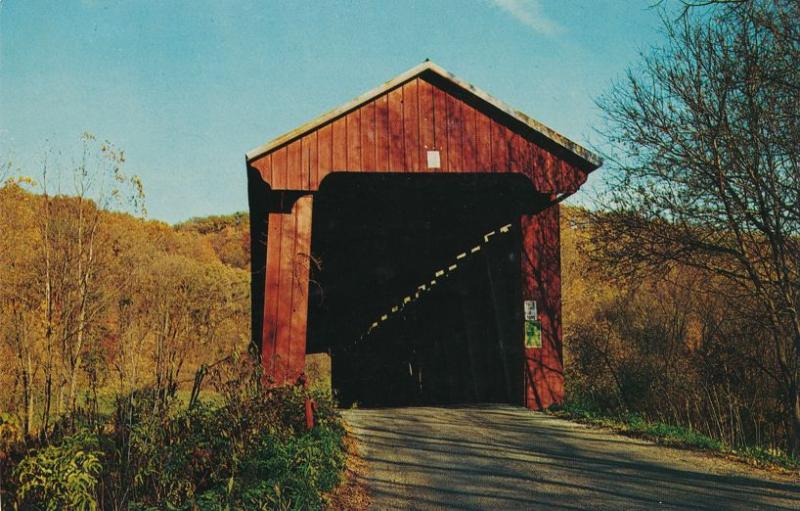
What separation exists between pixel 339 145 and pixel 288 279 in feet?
7.95

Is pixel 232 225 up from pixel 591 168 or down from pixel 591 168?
up

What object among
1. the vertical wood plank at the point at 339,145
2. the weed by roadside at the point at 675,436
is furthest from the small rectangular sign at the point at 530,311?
the vertical wood plank at the point at 339,145

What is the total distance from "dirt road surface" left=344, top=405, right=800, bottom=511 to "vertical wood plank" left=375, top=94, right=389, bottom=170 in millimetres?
4402

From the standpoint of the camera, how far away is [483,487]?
746cm

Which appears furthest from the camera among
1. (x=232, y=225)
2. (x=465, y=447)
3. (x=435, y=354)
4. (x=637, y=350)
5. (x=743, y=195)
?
(x=232, y=225)

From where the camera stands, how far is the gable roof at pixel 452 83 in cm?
1246

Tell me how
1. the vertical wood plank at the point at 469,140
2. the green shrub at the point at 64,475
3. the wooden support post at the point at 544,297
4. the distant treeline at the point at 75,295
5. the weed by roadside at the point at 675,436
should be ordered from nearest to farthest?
the green shrub at the point at 64,475, the weed by roadside at the point at 675,436, the distant treeline at the point at 75,295, the vertical wood plank at the point at 469,140, the wooden support post at the point at 544,297

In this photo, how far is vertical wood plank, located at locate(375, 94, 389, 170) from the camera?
42.3 ft

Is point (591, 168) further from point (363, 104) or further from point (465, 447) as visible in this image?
point (465, 447)

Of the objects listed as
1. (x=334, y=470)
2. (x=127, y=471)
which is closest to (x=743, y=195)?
(x=334, y=470)

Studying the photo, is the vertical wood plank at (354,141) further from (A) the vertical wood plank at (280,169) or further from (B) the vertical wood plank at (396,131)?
(A) the vertical wood plank at (280,169)

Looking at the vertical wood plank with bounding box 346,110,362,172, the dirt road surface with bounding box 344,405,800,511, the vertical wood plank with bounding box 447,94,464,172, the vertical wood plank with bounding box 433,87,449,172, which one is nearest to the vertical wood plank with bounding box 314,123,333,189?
the vertical wood plank with bounding box 346,110,362,172

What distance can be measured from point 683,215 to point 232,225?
270ft

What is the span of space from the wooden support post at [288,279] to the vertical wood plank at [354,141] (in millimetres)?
949
